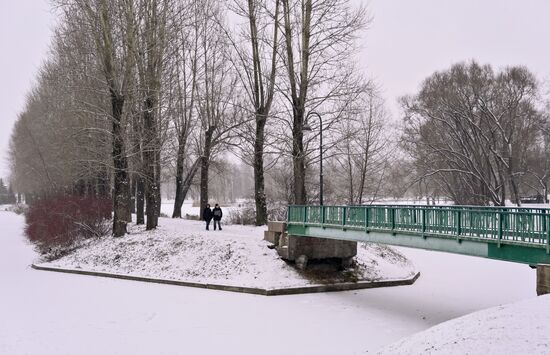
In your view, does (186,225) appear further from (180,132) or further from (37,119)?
(37,119)

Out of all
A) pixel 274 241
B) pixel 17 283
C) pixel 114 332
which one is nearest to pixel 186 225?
pixel 274 241

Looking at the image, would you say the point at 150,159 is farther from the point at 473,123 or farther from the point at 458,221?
the point at 473,123

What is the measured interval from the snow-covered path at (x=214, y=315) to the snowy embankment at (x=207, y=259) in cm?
109

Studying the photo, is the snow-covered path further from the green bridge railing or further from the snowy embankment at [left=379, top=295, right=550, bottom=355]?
the green bridge railing

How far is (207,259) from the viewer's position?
2089cm

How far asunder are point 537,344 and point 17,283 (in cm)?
1896

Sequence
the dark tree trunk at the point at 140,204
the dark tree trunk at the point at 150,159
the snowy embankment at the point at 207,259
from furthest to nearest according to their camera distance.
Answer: the dark tree trunk at the point at 140,204 < the dark tree trunk at the point at 150,159 < the snowy embankment at the point at 207,259

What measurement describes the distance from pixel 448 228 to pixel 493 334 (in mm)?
6077

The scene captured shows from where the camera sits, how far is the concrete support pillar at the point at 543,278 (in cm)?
1097

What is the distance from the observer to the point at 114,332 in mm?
12945

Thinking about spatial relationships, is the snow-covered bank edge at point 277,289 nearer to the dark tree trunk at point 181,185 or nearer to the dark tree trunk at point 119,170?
the dark tree trunk at point 119,170

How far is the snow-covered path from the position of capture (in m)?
12.0

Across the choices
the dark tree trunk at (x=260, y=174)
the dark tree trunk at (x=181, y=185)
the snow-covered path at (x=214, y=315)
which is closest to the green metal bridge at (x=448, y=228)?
the snow-covered path at (x=214, y=315)

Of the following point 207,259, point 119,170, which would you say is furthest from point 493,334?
point 119,170
